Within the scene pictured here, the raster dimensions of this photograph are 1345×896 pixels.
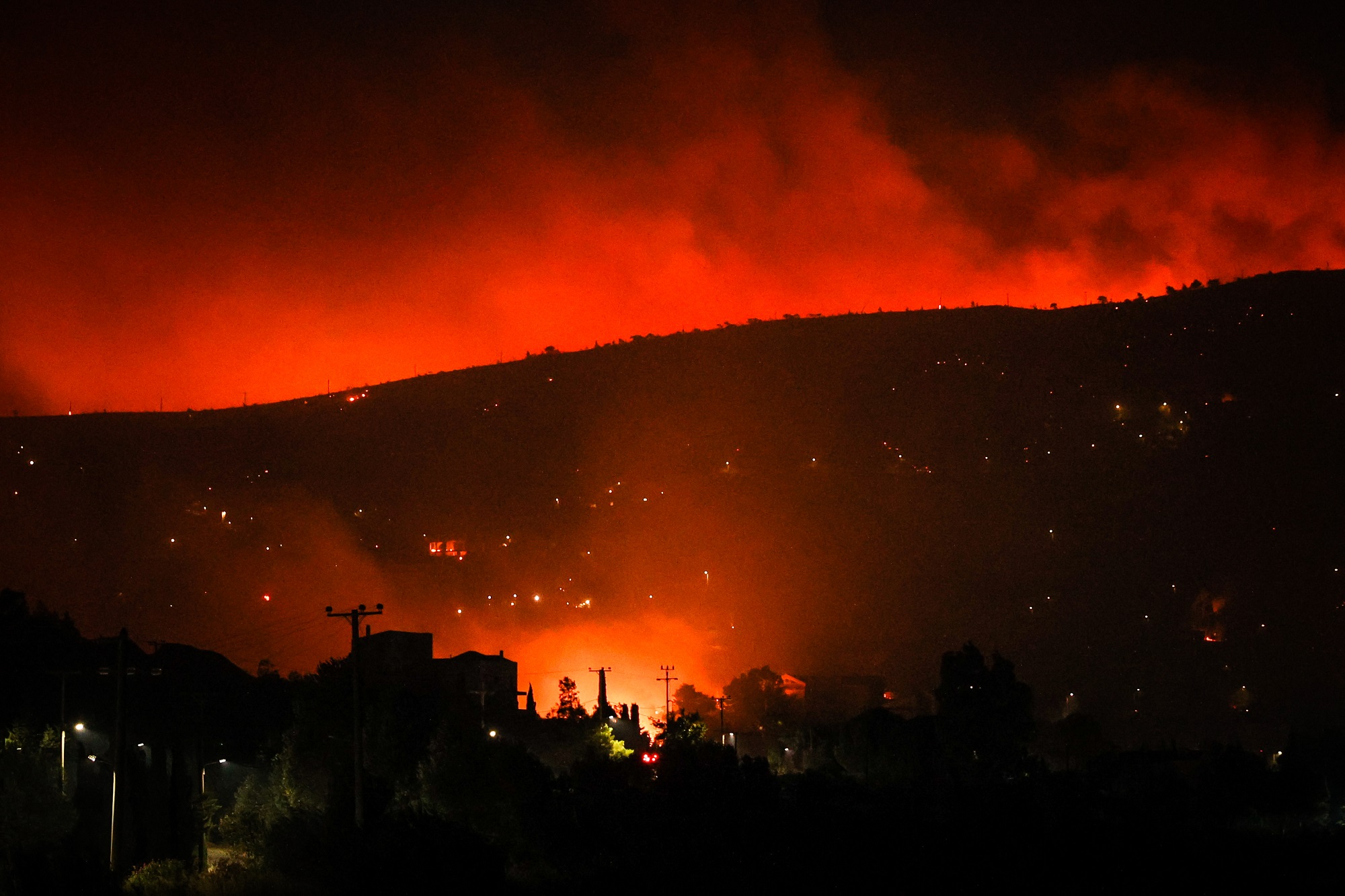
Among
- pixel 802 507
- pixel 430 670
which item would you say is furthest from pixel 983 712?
pixel 802 507

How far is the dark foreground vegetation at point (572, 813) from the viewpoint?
2344 centimetres

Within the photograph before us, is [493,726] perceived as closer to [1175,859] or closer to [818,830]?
[818,830]

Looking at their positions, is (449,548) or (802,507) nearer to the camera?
(449,548)

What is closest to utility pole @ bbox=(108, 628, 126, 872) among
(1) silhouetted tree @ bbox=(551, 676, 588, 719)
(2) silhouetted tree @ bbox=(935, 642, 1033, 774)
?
(1) silhouetted tree @ bbox=(551, 676, 588, 719)

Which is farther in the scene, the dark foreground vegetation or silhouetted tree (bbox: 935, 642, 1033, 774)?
silhouetted tree (bbox: 935, 642, 1033, 774)

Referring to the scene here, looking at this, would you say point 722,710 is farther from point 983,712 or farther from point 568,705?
point 983,712

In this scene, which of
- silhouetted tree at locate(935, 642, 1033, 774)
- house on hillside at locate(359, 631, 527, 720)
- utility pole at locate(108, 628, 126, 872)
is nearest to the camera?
utility pole at locate(108, 628, 126, 872)

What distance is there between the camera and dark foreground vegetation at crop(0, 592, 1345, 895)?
23.4 m

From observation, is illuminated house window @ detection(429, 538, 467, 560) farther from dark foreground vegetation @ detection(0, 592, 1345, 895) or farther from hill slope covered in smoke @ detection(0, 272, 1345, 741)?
dark foreground vegetation @ detection(0, 592, 1345, 895)

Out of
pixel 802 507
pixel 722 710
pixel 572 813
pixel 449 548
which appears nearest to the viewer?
pixel 572 813

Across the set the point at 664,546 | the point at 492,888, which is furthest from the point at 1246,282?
the point at 492,888

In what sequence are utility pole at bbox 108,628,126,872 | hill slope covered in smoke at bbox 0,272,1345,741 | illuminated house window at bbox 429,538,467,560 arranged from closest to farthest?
utility pole at bbox 108,628,126,872
hill slope covered in smoke at bbox 0,272,1345,741
illuminated house window at bbox 429,538,467,560

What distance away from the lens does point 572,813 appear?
29.4 meters

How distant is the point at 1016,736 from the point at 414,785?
35473 millimetres
